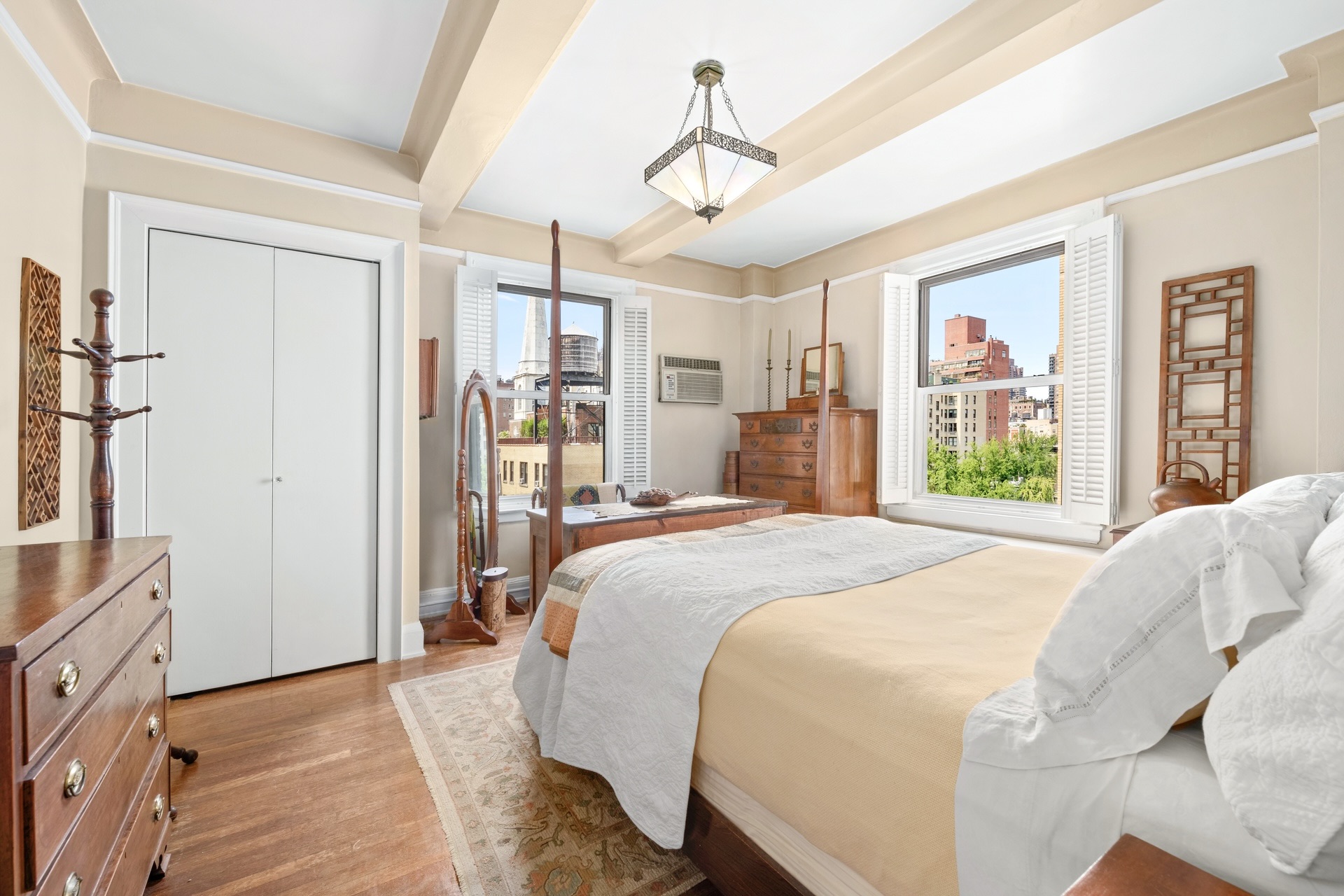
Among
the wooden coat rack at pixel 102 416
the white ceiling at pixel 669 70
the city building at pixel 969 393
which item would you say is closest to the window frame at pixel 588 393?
the white ceiling at pixel 669 70

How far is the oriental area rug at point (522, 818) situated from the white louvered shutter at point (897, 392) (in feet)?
9.74

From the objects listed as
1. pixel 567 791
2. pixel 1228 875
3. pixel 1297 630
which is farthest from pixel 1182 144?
pixel 567 791

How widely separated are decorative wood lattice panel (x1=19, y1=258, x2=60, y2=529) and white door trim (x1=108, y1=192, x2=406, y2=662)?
0.22 metres

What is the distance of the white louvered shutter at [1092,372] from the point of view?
3.13 metres

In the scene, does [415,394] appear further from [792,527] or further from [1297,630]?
[1297,630]

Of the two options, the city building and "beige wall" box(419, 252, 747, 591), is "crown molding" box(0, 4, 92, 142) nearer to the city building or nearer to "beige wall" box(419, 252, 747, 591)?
"beige wall" box(419, 252, 747, 591)

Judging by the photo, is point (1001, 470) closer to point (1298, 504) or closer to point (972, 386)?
point (972, 386)

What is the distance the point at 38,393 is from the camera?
78.4 inches

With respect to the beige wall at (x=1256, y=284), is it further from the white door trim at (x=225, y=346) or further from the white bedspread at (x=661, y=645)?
the white door trim at (x=225, y=346)

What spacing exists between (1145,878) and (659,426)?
4.42 m

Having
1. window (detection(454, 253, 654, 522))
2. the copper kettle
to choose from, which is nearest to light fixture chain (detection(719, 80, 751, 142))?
window (detection(454, 253, 654, 522))

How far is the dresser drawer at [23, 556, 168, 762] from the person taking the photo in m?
0.78

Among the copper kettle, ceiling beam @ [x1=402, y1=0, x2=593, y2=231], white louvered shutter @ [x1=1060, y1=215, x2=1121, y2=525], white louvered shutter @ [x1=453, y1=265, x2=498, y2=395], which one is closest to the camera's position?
ceiling beam @ [x1=402, y1=0, x2=593, y2=231]

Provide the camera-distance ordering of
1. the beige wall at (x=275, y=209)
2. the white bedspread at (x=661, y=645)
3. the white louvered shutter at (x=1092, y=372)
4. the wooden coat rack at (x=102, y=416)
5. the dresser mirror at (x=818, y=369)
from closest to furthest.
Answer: the white bedspread at (x=661, y=645), the wooden coat rack at (x=102, y=416), the beige wall at (x=275, y=209), the white louvered shutter at (x=1092, y=372), the dresser mirror at (x=818, y=369)
